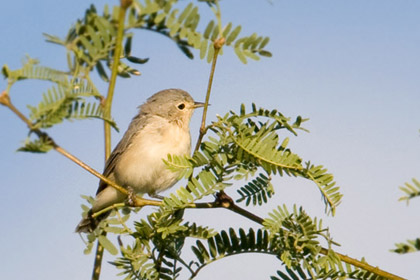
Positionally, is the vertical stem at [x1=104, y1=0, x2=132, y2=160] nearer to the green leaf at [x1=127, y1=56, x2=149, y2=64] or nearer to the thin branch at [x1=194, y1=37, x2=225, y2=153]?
the green leaf at [x1=127, y1=56, x2=149, y2=64]

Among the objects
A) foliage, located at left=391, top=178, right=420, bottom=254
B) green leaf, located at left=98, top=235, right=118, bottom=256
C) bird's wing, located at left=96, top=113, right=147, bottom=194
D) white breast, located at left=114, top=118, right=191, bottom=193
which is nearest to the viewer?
foliage, located at left=391, top=178, right=420, bottom=254

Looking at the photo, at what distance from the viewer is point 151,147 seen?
5336mm

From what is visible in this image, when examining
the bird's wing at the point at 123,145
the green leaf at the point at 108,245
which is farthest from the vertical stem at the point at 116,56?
the bird's wing at the point at 123,145

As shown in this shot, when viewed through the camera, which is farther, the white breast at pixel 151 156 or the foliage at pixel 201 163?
the white breast at pixel 151 156

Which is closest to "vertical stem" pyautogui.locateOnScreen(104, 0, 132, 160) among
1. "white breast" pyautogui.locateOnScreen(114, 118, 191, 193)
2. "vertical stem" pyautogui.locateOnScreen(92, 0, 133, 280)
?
"vertical stem" pyautogui.locateOnScreen(92, 0, 133, 280)

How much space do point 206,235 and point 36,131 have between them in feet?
3.11

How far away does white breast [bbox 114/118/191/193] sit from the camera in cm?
530

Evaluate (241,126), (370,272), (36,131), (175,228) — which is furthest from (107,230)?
(370,272)

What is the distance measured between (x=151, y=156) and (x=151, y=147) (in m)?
0.09

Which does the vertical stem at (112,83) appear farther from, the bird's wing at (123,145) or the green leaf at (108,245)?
the bird's wing at (123,145)

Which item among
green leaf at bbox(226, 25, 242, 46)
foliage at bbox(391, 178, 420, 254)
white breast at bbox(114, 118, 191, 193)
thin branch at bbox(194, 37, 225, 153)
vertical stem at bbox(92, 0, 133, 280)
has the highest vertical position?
white breast at bbox(114, 118, 191, 193)

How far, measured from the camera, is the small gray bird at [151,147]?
530cm

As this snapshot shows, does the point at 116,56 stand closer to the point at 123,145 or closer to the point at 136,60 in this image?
the point at 136,60

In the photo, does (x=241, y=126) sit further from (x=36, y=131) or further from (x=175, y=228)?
(x=36, y=131)
